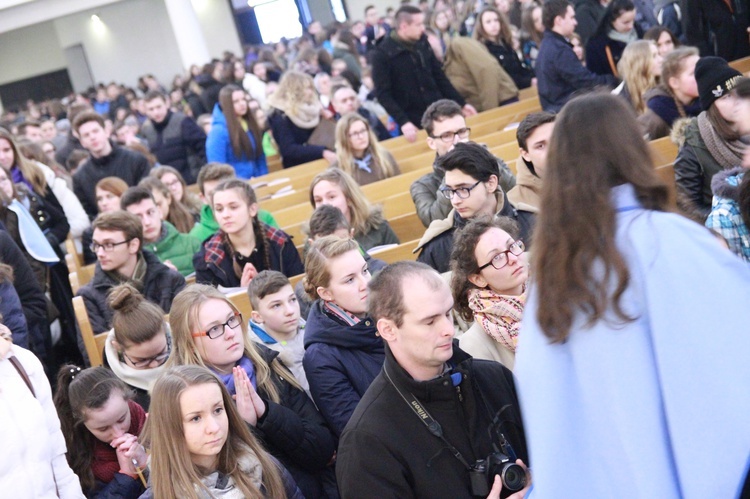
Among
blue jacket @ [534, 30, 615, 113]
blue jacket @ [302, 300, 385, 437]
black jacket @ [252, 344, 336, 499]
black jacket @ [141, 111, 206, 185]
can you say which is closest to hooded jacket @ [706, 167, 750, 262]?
blue jacket @ [302, 300, 385, 437]

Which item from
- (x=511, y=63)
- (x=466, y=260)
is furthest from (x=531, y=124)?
(x=511, y=63)

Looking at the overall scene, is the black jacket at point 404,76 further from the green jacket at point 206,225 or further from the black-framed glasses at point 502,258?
the black-framed glasses at point 502,258

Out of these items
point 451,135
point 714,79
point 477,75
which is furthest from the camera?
point 477,75

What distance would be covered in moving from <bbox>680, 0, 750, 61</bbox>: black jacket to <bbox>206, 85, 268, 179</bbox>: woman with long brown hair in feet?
12.2

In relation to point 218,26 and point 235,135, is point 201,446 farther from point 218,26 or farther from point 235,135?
point 218,26

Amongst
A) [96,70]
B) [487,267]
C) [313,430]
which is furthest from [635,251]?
[96,70]

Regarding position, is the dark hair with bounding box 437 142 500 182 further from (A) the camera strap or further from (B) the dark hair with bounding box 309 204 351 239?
(A) the camera strap

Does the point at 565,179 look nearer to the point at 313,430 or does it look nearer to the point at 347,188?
the point at 313,430

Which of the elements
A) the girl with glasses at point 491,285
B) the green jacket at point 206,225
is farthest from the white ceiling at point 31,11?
the girl with glasses at point 491,285

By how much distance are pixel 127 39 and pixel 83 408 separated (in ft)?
73.0

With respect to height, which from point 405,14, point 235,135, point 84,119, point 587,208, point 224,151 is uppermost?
point 405,14

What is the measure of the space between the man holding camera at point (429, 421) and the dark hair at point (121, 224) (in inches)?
104

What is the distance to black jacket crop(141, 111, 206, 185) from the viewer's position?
962cm

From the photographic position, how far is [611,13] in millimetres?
7988
